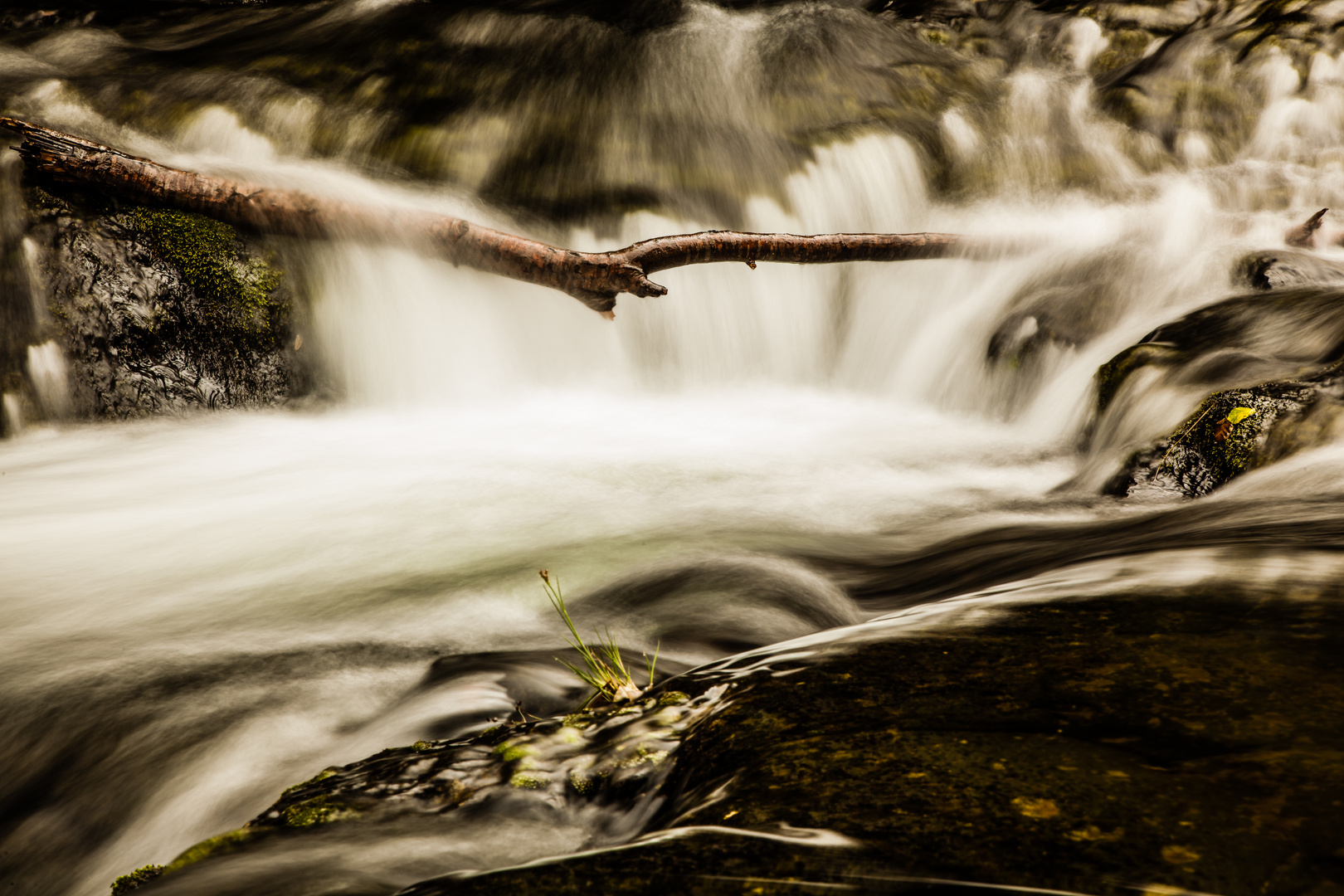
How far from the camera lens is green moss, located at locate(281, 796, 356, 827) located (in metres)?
1.57

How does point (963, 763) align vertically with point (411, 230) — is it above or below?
below

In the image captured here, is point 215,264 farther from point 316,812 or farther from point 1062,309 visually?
point 1062,309

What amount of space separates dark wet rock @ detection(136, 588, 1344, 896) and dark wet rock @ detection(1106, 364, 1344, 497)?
1.90 m

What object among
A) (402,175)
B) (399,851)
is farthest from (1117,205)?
(399,851)

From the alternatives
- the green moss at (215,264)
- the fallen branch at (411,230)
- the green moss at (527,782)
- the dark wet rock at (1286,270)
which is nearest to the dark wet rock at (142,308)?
the green moss at (215,264)

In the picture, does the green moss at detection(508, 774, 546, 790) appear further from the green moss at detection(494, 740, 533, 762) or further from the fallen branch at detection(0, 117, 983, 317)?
the fallen branch at detection(0, 117, 983, 317)

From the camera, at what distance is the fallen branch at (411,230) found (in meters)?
4.96

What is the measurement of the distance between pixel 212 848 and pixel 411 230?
4.82 meters

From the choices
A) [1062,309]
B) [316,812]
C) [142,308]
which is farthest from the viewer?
[1062,309]

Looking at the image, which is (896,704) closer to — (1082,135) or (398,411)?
(398,411)

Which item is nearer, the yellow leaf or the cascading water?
the yellow leaf

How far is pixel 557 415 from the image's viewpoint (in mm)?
6074

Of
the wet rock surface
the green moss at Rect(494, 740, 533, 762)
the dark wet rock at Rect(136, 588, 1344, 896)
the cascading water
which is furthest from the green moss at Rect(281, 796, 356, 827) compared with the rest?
the wet rock surface

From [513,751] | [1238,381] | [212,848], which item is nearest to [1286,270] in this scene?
[1238,381]
